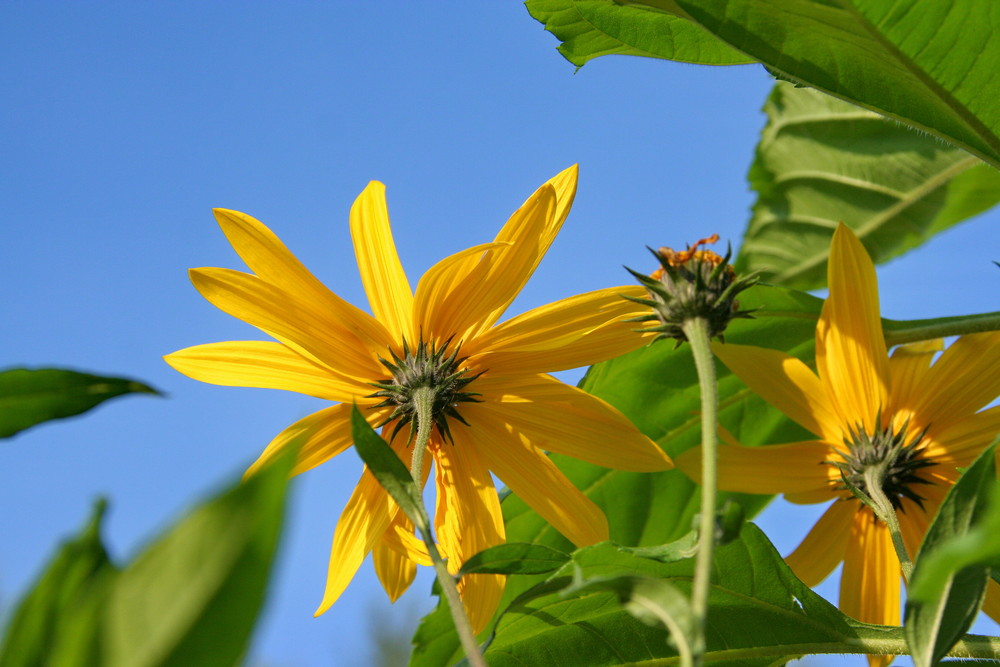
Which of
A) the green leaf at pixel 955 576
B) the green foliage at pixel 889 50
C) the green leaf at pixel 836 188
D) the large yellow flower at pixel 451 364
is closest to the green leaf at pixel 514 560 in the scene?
the green leaf at pixel 955 576

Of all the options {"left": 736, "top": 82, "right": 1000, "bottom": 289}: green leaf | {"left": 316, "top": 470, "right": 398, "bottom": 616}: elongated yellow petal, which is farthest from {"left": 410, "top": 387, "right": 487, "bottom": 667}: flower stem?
{"left": 736, "top": 82, "right": 1000, "bottom": 289}: green leaf

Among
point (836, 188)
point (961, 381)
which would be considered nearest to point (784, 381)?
point (961, 381)

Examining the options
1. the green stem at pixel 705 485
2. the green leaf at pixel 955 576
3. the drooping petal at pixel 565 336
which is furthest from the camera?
the drooping petal at pixel 565 336

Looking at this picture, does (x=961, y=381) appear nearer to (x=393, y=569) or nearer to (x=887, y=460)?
(x=887, y=460)

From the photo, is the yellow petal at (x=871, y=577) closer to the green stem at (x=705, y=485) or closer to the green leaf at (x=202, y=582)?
the green stem at (x=705, y=485)

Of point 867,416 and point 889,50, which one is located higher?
point 889,50
